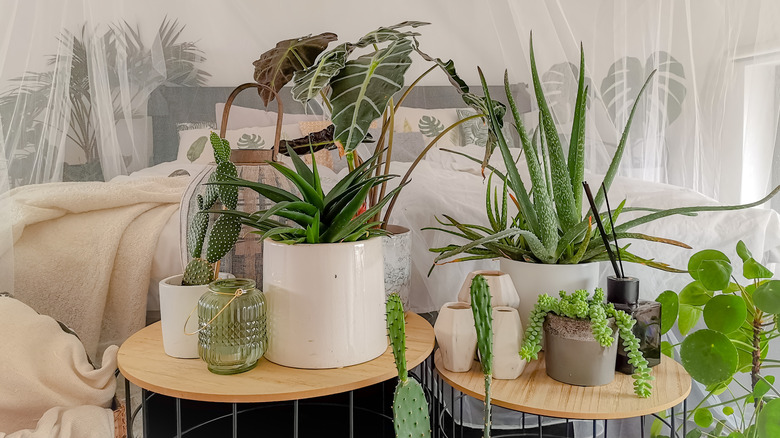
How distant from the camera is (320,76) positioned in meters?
0.95

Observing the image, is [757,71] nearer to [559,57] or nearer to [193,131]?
[559,57]

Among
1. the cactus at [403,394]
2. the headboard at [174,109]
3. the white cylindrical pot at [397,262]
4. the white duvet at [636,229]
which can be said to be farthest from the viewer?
the headboard at [174,109]

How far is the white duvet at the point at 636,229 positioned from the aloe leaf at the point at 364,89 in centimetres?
45

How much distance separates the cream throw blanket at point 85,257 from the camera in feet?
4.72

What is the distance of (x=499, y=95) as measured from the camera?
2.32m

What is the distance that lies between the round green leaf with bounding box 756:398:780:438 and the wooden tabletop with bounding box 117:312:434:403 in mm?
547

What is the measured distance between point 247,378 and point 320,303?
152 mm

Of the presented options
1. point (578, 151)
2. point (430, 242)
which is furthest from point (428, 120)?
point (578, 151)

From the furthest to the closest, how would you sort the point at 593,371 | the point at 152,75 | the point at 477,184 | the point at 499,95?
1. the point at 499,95
2. the point at 152,75
3. the point at 477,184
4. the point at 593,371

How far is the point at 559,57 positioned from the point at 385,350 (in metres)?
1.22

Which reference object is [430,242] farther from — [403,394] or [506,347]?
[403,394]

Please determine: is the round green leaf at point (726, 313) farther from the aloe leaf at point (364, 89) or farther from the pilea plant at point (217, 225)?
the pilea plant at point (217, 225)

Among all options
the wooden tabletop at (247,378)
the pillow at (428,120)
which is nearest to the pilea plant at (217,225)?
the wooden tabletop at (247,378)

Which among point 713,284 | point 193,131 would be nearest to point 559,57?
point 713,284
